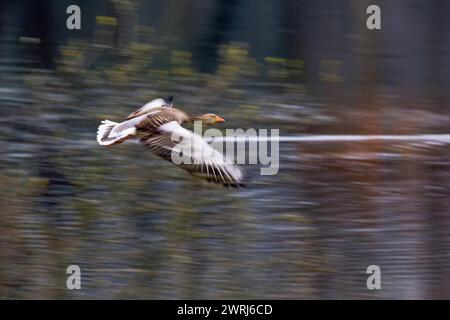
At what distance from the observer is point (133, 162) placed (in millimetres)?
5266

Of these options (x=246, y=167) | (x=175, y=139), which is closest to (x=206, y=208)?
(x=246, y=167)

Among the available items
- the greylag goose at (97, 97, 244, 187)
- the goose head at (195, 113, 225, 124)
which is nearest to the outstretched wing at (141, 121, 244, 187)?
the greylag goose at (97, 97, 244, 187)

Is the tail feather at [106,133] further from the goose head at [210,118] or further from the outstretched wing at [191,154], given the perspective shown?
the goose head at [210,118]

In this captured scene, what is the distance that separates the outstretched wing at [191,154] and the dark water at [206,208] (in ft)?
0.31

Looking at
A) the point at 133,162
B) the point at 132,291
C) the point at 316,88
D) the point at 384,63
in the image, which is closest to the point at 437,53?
the point at 384,63

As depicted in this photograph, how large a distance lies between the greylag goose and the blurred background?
8 cm

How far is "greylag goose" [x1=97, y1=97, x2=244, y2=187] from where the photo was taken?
5016 mm

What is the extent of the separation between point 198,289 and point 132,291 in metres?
0.36

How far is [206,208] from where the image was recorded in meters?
5.24

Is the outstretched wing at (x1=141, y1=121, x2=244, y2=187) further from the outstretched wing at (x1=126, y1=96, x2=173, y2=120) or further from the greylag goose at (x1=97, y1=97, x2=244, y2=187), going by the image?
the outstretched wing at (x1=126, y1=96, x2=173, y2=120)

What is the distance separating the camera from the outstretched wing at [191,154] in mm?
Answer: 5016

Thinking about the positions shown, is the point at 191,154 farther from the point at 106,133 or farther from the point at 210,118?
the point at 106,133

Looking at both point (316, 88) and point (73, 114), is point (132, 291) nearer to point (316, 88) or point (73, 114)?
point (73, 114)

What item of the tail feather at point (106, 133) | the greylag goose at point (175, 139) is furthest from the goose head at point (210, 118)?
the tail feather at point (106, 133)
